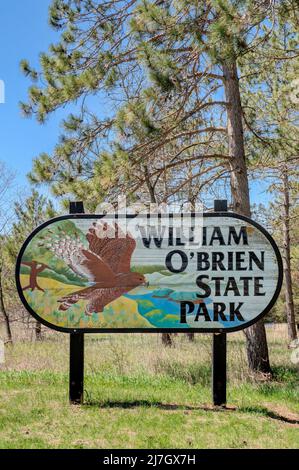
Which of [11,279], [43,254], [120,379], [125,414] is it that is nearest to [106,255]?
[43,254]

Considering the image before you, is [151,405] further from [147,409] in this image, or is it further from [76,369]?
[76,369]

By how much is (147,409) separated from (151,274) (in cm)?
140

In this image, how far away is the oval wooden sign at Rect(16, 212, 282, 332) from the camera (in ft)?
15.4

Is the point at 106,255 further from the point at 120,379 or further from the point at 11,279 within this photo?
the point at 11,279

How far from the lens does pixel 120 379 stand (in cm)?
613

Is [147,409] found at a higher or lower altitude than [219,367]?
lower

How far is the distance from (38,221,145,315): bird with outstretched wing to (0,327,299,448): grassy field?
1.11 metres

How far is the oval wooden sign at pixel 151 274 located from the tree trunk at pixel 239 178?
94.4 inches

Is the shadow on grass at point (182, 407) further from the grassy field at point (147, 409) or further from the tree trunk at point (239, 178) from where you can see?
the tree trunk at point (239, 178)

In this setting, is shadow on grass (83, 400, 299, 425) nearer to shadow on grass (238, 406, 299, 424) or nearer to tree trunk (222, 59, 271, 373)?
shadow on grass (238, 406, 299, 424)

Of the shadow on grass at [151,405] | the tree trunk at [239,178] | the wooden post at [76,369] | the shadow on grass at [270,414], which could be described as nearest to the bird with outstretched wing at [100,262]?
the wooden post at [76,369]

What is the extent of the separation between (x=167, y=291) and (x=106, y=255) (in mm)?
767

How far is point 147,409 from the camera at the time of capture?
460 centimetres

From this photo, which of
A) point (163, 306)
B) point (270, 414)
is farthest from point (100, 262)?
point (270, 414)
